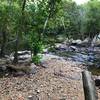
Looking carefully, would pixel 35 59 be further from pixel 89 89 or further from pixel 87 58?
pixel 89 89

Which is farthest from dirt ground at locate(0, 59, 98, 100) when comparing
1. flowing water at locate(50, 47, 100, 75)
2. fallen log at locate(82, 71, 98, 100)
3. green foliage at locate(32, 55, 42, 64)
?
fallen log at locate(82, 71, 98, 100)

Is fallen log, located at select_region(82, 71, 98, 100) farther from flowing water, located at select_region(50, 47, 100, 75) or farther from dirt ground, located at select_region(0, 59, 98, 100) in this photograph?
flowing water, located at select_region(50, 47, 100, 75)

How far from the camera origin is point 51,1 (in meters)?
19.5

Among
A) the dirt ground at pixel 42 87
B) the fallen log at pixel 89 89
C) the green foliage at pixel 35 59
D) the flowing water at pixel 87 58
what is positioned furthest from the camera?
the flowing water at pixel 87 58

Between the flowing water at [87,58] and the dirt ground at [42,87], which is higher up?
the dirt ground at [42,87]

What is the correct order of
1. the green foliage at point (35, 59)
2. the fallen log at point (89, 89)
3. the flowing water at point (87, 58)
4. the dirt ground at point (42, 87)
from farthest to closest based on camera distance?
1. the flowing water at point (87, 58)
2. the green foliage at point (35, 59)
3. the dirt ground at point (42, 87)
4. the fallen log at point (89, 89)

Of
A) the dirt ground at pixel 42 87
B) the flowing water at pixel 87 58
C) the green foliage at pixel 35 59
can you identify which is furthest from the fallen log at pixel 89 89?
the flowing water at pixel 87 58

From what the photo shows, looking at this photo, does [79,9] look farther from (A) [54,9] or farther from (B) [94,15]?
(A) [54,9]

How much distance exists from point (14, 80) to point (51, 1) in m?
7.78

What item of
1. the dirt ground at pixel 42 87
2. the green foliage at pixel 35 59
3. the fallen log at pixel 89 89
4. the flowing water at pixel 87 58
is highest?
the fallen log at pixel 89 89

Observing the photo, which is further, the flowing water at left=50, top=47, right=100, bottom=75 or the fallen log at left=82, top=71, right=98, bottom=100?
the flowing water at left=50, top=47, right=100, bottom=75

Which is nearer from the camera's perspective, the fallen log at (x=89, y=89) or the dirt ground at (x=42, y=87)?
the fallen log at (x=89, y=89)

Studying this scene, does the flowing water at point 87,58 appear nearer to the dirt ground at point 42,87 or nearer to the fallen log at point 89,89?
the dirt ground at point 42,87

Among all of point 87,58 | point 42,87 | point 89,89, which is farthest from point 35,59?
point 89,89
